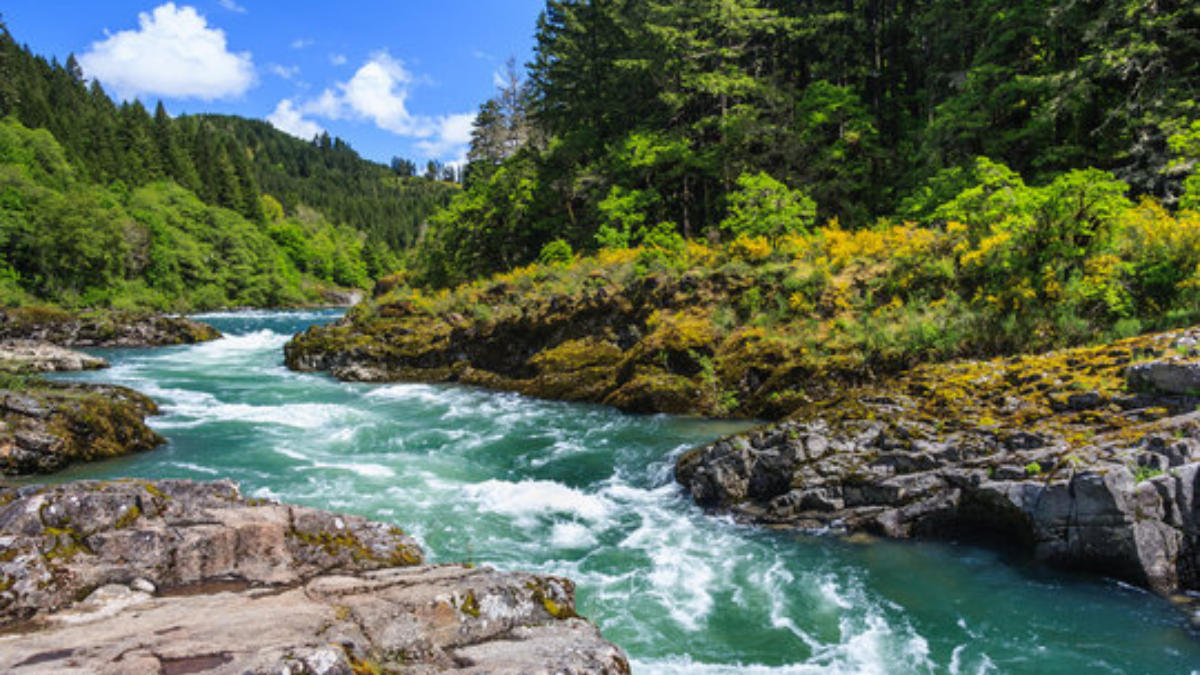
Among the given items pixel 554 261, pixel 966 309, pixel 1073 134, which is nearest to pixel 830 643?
pixel 966 309

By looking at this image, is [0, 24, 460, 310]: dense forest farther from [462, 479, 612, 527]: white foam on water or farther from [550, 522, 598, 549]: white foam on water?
[550, 522, 598, 549]: white foam on water

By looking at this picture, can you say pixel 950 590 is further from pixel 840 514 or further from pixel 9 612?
pixel 9 612

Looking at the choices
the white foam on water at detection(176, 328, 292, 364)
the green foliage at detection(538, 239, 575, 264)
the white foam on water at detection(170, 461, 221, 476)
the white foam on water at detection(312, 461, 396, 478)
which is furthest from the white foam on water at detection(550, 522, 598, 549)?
the white foam on water at detection(176, 328, 292, 364)

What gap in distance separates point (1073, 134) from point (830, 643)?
1922 centimetres

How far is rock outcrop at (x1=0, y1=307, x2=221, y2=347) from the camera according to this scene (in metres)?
30.1

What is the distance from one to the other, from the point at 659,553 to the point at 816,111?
875 inches

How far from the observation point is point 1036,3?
756 inches

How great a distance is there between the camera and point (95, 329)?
3069 centimetres

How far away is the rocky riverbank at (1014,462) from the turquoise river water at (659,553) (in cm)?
38

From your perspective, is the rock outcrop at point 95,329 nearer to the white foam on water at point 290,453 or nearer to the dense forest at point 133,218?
the dense forest at point 133,218

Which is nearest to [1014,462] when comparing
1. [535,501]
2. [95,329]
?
[535,501]

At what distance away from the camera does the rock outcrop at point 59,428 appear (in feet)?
33.8

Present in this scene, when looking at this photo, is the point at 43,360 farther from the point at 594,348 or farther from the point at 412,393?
the point at 594,348

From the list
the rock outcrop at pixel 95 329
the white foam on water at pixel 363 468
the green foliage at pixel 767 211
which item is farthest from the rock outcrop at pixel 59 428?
the rock outcrop at pixel 95 329
